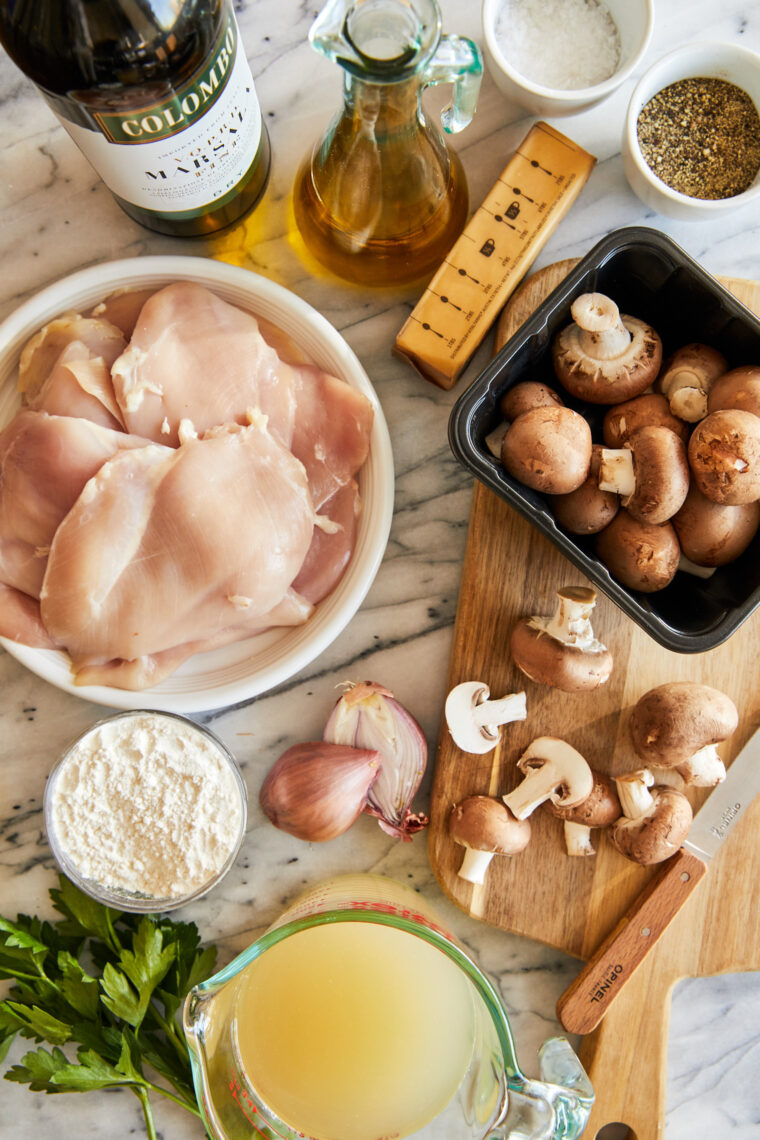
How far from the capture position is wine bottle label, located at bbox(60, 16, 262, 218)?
77 cm

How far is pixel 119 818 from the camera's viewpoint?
1.04 metres

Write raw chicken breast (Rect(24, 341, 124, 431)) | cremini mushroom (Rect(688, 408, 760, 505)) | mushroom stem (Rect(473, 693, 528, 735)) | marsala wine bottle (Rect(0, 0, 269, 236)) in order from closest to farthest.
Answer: marsala wine bottle (Rect(0, 0, 269, 236)) < cremini mushroom (Rect(688, 408, 760, 505)) < raw chicken breast (Rect(24, 341, 124, 431)) < mushroom stem (Rect(473, 693, 528, 735))

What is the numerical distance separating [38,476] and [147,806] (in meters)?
0.41

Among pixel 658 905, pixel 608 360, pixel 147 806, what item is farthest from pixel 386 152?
pixel 658 905

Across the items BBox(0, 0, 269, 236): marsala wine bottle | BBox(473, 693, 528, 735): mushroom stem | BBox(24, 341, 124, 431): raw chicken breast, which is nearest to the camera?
BBox(0, 0, 269, 236): marsala wine bottle

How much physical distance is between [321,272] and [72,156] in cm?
36

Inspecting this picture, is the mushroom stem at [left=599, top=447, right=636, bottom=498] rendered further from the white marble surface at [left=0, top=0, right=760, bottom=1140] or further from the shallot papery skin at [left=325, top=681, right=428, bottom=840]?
the shallot papery skin at [left=325, top=681, right=428, bottom=840]

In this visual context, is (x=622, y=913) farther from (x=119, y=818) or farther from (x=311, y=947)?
(x=119, y=818)

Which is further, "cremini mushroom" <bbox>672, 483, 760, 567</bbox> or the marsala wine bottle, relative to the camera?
"cremini mushroom" <bbox>672, 483, 760, 567</bbox>

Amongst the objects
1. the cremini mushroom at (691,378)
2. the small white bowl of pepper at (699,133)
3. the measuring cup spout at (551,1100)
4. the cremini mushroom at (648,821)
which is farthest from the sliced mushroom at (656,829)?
the small white bowl of pepper at (699,133)

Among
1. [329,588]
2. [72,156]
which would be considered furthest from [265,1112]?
[72,156]

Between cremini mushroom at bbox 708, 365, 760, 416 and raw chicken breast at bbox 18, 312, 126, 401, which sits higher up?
cremini mushroom at bbox 708, 365, 760, 416

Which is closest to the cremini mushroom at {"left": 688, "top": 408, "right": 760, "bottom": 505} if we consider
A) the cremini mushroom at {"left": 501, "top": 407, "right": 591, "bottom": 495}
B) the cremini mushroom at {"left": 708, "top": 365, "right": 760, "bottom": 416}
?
the cremini mushroom at {"left": 708, "top": 365, "right": 760, "bottom": 416}

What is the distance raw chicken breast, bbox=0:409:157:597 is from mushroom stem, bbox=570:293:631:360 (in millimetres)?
513
